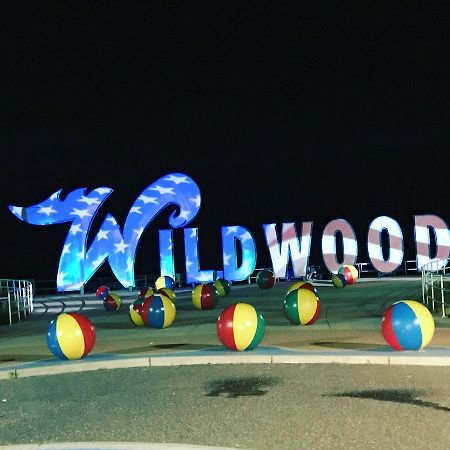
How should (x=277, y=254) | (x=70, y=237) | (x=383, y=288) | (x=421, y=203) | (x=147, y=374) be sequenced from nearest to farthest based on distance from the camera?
(x=147, y=374)
(x=383, y=288)
(x=70, y=237)
(x=277, y=254)
(x=421, y=203)

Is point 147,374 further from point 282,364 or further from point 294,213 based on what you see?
point 294,213

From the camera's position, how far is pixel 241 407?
317 inches

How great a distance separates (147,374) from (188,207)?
2265 cm

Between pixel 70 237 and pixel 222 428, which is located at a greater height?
pixel 70 237

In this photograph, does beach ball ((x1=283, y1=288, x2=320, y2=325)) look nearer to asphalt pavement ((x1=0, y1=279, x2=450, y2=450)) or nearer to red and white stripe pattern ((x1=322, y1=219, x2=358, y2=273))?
asphalt pavement ((x1=0, y1=279, x2=450, y2=450))

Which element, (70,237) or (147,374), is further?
(70,237)

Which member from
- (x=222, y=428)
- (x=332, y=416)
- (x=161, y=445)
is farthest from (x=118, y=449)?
(x=332, y=416)

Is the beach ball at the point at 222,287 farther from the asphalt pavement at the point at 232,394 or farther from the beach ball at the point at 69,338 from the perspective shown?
the beach ball at the point at 69,338

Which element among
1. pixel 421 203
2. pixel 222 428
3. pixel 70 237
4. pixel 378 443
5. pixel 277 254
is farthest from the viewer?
pixel 421 203

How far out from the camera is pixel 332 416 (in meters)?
7.47

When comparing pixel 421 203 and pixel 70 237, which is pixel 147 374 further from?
pixel 421 203

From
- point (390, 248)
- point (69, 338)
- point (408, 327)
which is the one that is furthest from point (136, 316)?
point (390, 248)

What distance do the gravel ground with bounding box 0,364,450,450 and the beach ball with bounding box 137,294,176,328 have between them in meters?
5.62

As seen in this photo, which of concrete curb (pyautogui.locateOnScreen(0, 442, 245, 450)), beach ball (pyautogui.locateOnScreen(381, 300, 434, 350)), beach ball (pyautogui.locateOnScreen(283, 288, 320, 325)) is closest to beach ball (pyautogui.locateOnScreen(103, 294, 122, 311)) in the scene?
beach ball (pyautogui.locateOnScreen(283, 288, 320, 325))
